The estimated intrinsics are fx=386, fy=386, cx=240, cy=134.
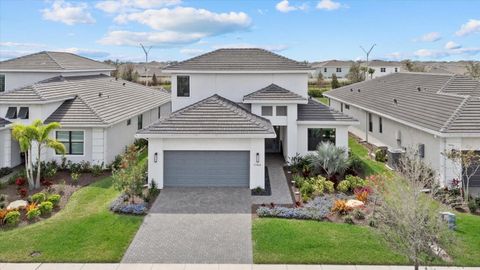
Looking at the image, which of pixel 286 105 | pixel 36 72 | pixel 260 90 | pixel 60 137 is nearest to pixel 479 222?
pixel 286 105

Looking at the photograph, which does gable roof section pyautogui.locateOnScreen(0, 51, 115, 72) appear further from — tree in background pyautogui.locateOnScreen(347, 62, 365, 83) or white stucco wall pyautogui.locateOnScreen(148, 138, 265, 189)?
tree in background pyautogui.locateOnScreen(347, 62, 365, 83)

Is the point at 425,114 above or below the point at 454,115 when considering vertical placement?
above

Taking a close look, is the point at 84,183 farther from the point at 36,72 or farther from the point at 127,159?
the point at 36,72


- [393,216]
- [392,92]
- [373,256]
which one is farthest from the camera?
[392,92]

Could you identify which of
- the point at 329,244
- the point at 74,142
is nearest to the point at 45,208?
the point at 74,142

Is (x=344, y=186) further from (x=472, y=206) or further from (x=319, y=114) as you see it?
(x=319, y=114)

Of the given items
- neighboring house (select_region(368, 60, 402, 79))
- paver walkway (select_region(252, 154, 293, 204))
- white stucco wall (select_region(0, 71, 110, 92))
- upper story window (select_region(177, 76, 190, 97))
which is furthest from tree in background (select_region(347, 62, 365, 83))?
white stucco wall (select_region(0, 71, 110, 92))
